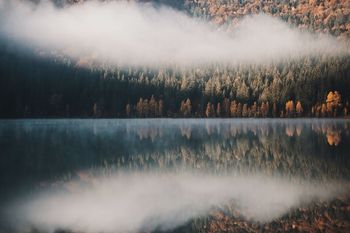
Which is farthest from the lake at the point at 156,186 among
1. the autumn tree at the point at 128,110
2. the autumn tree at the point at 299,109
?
the autumn tree at the point at 128,110

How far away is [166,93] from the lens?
16262cm

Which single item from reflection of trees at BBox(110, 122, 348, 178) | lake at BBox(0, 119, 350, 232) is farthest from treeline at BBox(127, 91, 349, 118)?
lake at BBox(0, 119, 350, 232)

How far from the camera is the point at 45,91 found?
520ft

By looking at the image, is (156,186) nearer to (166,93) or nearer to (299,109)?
(299,109)

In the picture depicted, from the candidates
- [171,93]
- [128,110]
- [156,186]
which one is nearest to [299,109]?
[171,93]

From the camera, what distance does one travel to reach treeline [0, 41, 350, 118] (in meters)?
150

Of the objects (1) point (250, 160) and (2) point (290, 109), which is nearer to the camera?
(1) point (250, 160)

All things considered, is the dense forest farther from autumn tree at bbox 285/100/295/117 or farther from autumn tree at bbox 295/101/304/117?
autumn tree at bbox 285/100/295/117

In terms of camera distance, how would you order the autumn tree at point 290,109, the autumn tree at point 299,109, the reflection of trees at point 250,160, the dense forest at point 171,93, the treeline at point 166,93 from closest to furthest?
the reflection of trees at point 250,160 → the autumn tree at point 299,109 → the autumn tree at point 290,109 → the dense forest at point 171,93 → the treeline at point 166,93

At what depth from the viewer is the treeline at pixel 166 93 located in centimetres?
14950

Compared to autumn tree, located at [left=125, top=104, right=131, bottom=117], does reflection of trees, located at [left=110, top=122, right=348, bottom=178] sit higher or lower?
lower

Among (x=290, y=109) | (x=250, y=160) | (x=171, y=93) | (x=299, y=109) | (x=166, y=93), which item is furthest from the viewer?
(x=171, y=93)

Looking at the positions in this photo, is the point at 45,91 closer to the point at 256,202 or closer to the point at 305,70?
the point at 305,70

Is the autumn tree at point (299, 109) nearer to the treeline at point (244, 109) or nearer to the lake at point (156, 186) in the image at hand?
the treeline at point (244, 109)
